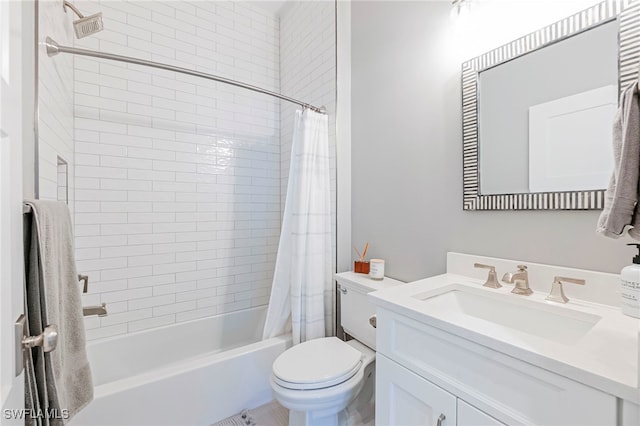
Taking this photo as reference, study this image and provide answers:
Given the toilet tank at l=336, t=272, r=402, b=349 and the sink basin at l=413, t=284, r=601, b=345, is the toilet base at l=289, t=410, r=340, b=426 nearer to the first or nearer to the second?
the toilet tank at l=336, t=272, r=402, b=349

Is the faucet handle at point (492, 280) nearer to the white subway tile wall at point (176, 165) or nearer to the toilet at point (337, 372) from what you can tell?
the toilet at point (337, 372)

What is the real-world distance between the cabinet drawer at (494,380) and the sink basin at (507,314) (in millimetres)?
74

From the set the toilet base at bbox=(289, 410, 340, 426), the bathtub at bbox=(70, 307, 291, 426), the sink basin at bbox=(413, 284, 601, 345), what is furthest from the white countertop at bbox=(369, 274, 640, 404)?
the bathtub at bbox=(70, 307, 291, 426)

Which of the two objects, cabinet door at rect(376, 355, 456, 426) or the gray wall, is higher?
the gray wall

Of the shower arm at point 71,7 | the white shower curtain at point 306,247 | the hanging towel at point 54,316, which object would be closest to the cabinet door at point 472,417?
the hanging towel at point 54,316

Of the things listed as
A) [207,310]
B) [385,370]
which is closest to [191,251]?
[207,310]

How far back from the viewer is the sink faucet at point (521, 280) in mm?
984

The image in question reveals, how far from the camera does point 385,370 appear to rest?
3.14 feet

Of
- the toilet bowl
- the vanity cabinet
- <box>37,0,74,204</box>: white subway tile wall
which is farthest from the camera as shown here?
the toilet bowl

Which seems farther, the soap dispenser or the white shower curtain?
the white shower curtain

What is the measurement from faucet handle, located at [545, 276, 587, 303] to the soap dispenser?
15 cm

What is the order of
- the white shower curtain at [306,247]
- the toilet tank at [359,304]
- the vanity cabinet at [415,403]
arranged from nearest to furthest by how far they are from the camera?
the vanity cabinet at [415,403] < the toilet tank at [359,304] < the white shower curtain at [306,247]

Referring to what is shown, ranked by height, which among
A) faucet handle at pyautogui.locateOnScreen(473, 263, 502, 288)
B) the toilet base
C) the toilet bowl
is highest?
faucet handle at pyautogui.locateOnScreen(473, 263, 502, 288)

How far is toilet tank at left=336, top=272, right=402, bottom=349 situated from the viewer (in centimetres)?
148
